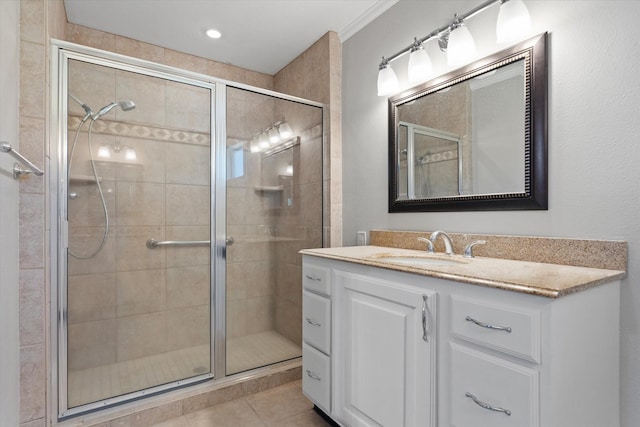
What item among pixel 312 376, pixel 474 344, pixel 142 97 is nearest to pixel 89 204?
pixel 142 97

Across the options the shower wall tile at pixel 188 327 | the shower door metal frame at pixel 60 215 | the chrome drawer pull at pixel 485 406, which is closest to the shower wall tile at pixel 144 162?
the shower door metal frame at pixel 60 215

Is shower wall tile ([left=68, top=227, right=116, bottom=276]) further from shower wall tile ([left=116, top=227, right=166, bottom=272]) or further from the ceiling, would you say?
the ceiling

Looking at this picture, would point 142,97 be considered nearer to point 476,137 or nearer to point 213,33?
point 213,33

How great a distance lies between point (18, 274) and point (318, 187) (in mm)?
1697

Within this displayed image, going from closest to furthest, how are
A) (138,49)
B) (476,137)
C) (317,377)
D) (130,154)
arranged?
(476,137) < (317,377) < (130,154) < (138,49)

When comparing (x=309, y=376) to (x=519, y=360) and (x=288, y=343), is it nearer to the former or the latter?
(x=288, y=343)

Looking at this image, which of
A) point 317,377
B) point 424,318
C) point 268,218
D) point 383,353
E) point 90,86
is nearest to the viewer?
point 424,318

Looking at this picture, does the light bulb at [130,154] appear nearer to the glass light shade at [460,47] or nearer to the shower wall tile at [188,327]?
the shower wall tile at [188,327]

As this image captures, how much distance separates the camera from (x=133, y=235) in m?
2.04

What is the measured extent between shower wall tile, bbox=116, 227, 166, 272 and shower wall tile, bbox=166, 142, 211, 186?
36cm

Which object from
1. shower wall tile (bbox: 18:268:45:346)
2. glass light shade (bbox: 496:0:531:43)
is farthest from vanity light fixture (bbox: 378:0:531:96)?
shower wall tile (bbox: 18:268:45:346)

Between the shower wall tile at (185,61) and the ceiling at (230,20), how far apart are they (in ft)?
0.16

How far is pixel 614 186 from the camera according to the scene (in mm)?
1130

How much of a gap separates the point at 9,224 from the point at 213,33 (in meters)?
1.81
